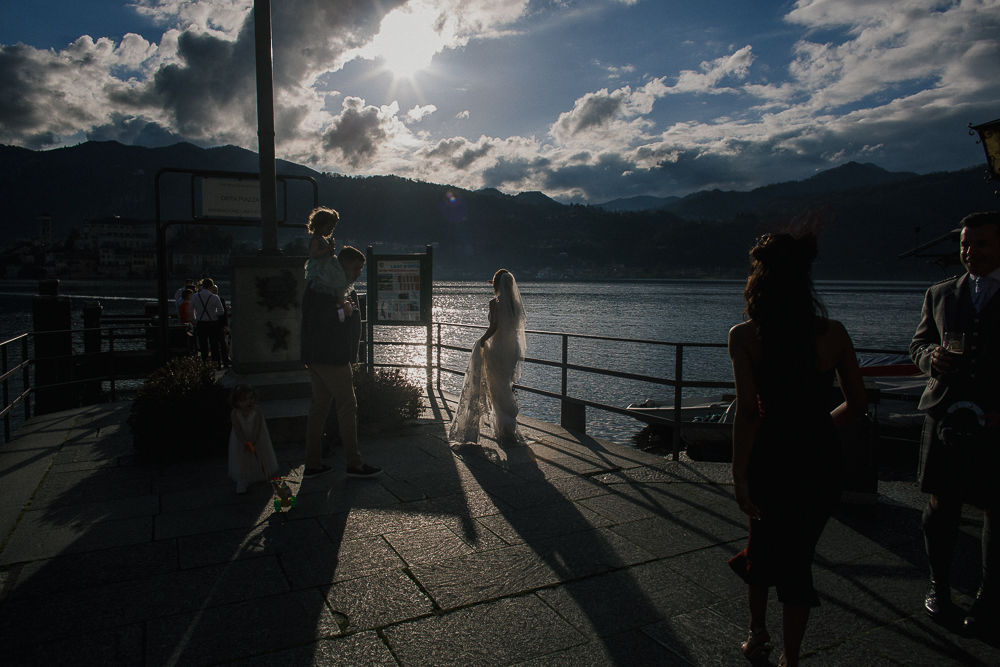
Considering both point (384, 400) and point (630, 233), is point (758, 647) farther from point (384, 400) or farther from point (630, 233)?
point (630, 233)

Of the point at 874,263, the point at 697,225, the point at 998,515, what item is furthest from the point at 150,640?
the point at 874,263

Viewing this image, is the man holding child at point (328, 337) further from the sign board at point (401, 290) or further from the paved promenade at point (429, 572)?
the sign board at point (401, 290)

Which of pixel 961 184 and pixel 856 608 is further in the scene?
pixel 961 184

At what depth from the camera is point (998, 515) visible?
104 inches

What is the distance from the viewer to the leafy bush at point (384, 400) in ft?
21.0

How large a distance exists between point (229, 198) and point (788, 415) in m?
7.66

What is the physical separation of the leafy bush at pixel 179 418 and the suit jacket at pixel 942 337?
542 cm

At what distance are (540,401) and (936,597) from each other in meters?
20.4

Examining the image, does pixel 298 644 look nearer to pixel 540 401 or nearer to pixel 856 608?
pixel 856 608

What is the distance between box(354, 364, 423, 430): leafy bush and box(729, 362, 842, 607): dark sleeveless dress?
4.78 m

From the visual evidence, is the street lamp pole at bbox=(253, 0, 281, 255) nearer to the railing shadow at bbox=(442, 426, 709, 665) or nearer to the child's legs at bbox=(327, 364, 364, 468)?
the child's legs at bbox=(327, 364, 364, 468)

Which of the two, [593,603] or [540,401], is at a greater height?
[593,603]

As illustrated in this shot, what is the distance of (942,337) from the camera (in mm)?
2830

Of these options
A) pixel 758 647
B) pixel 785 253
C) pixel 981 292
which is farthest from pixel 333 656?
pixel 981 292
